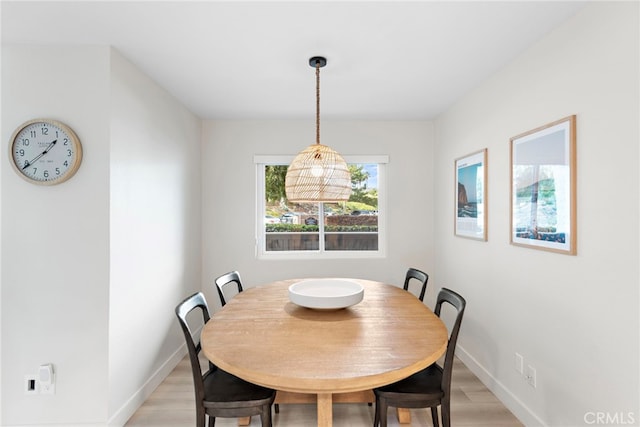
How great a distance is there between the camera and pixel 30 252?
1.89 metres

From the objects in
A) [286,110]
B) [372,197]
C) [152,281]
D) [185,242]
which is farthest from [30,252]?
[372,197]

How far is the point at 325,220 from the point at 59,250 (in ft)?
8.00

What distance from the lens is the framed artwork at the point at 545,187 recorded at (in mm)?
1643

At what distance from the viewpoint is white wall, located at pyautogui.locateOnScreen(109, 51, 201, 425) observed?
1999 mm

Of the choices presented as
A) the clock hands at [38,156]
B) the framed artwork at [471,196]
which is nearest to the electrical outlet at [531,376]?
the framed artwork at [471,196]

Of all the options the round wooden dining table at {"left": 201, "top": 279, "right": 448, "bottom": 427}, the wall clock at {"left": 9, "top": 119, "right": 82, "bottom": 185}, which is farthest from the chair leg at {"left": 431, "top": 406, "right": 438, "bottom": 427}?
the wall clock at {"left": 9, "top": 119, "right": 82, "bottom": 185}

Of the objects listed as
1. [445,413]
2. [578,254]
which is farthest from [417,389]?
→ [578,254]

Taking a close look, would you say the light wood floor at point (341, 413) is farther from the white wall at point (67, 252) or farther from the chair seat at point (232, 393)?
the chair seat at point (232, 393)

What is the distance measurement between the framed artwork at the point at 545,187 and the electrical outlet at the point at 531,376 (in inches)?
30.3

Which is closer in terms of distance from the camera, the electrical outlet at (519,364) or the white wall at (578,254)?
the white wall at (578,254)

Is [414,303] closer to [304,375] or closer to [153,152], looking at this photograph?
[304,375]

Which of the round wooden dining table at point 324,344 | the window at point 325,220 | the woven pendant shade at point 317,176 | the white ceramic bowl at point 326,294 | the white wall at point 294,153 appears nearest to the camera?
the round wooden dining table at point 324,344

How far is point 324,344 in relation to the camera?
140 cm

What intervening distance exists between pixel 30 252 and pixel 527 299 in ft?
10.3
